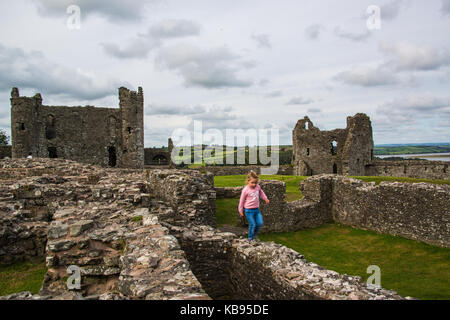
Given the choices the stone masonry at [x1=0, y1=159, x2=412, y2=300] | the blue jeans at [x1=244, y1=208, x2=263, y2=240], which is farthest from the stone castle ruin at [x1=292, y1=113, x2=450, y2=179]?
the stone masonry at [x1=0, y1=159, x2=412, y2=300]

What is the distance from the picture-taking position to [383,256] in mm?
10188

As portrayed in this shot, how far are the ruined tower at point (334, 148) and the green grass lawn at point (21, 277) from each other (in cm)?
3007

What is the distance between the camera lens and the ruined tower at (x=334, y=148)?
32094 millimetres

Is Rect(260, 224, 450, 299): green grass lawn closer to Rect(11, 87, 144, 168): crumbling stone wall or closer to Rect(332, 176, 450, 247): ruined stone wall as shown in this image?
Rect(332, 176, 450, 247): ruined stone wall

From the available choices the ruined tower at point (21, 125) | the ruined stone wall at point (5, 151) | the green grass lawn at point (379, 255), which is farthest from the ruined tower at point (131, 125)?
the green grass lawn at point (379, 255)

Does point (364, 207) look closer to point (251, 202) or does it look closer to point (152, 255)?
point (251, 202)

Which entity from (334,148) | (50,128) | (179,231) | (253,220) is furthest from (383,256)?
(50,128)

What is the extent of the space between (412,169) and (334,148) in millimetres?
8410

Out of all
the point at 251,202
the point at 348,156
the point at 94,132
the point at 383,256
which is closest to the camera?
the point at 251,202

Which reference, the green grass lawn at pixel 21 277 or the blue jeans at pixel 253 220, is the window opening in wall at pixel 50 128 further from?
the blue jeans at pixel 253 220

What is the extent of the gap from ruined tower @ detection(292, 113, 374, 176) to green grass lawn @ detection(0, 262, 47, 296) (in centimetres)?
3007

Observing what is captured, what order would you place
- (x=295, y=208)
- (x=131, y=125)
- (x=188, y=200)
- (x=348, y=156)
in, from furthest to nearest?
(x=131, y=125) < (x=348, y=156) < (x=295, y=208) < (x=188, y=200)

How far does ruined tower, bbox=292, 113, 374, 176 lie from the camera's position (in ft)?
105
